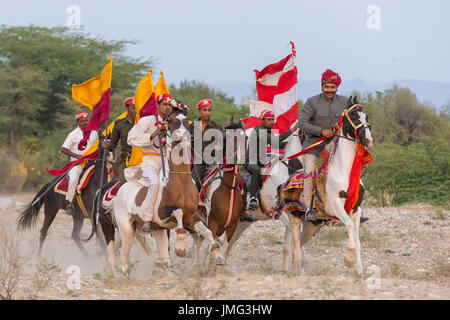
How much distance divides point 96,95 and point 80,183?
1896mm

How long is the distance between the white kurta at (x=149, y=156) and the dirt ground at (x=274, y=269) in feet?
2.86

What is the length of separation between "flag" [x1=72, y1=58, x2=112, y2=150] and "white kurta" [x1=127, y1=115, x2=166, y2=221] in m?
1.53

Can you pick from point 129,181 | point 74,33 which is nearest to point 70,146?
point 129,181

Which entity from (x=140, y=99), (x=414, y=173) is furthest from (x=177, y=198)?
(x=414, y=173)

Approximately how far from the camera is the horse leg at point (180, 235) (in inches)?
336

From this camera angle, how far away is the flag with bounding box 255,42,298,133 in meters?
11.3

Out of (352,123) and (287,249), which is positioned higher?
(352,123)

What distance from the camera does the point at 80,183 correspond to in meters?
12.1

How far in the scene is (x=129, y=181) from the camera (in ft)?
31.7

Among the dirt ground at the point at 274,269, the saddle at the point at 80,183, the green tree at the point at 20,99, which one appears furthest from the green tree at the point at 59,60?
the saddle at the point at 80,183

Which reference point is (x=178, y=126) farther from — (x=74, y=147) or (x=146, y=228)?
(x=74, y=147)

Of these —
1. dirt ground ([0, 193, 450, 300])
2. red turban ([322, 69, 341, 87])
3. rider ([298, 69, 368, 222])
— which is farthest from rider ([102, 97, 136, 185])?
red turban ([322, 69, 341, 87])

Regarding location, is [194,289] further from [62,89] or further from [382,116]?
[62,89]

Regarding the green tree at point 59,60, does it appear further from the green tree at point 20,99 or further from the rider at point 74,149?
the rider at point 74,149
